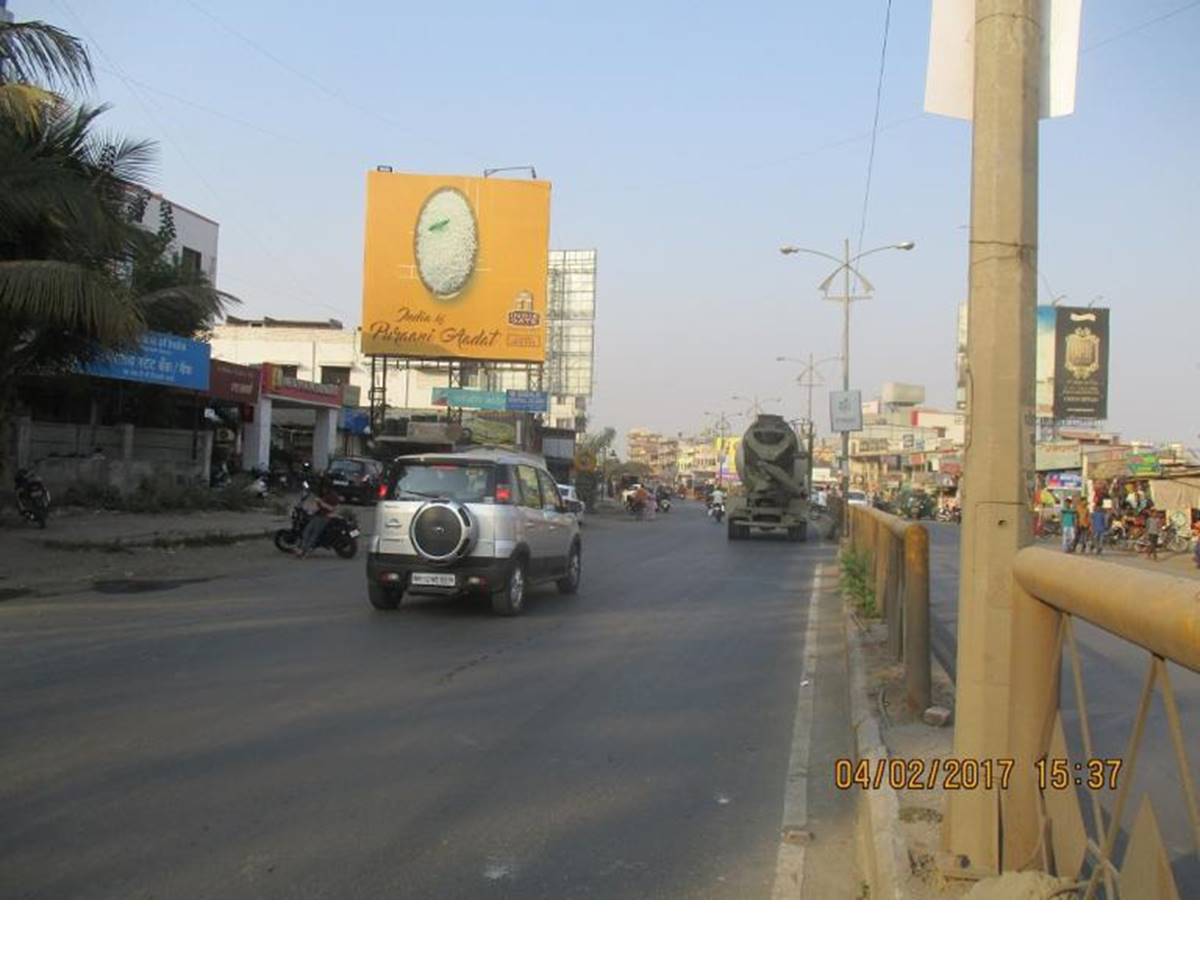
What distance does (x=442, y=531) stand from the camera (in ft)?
35.7

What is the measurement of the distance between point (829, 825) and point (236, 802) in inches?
111

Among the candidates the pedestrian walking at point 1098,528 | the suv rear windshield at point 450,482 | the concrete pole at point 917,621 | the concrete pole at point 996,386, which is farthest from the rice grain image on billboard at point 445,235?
the concrete pole at point 996,386

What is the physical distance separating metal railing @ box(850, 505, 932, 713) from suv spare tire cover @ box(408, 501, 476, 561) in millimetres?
4207

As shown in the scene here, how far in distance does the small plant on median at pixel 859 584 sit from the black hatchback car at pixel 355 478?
1912 cm

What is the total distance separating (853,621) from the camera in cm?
1134

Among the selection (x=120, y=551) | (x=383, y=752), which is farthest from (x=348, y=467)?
(x=383, y=752)

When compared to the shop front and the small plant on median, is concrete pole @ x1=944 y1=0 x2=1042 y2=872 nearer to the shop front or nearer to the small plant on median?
the small plant on median

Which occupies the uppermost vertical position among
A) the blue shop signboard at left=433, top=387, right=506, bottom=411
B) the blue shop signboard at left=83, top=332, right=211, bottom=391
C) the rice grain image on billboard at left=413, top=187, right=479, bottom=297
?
the rice grain image on billboard at left=413, top=187, right=479, bottom=297

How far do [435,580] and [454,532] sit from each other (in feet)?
1.86

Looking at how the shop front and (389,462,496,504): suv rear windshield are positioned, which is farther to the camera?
the shop front

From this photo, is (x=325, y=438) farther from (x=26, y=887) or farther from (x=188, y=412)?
(x=26, y=887)

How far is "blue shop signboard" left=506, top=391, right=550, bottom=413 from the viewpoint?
147ft

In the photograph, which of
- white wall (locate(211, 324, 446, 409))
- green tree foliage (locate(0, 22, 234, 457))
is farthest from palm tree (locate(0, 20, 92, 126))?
white wall (locate(211, 324, 446, 409))

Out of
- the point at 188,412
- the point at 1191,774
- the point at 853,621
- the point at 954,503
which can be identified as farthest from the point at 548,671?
the point at 954,503
